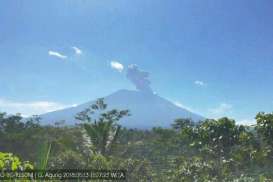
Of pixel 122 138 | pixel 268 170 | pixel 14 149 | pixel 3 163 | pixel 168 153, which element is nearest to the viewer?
pixel 3 163

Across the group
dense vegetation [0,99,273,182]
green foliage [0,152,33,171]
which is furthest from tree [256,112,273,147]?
green foliage [0,152,33,171]

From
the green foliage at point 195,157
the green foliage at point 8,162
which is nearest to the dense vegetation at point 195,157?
the green foliage at point 195,157

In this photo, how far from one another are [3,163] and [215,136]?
2031cm

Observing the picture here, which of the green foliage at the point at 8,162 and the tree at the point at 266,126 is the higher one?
the tree at the point at 266,126

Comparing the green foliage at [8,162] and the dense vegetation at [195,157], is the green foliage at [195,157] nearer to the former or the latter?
the dense vegetation at [195,157]

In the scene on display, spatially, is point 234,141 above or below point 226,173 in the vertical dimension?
above

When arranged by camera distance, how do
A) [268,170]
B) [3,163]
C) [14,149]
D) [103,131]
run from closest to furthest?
[3,163] < [268,170] < [103,131] < [14,149]

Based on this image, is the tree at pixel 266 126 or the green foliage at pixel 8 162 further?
the tree at pixel 266 126

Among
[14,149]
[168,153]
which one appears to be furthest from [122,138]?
[14,149]

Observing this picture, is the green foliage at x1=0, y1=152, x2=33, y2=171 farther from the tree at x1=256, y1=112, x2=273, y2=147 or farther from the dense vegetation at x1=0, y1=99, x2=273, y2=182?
the tree at x1=256, y1=112, x2=273, y2=147

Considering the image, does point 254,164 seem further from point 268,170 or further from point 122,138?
point 122,138

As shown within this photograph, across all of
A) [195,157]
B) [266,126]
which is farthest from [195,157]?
[266,126]

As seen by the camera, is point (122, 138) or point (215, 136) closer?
point (215, 136)

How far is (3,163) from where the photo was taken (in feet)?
10.7
